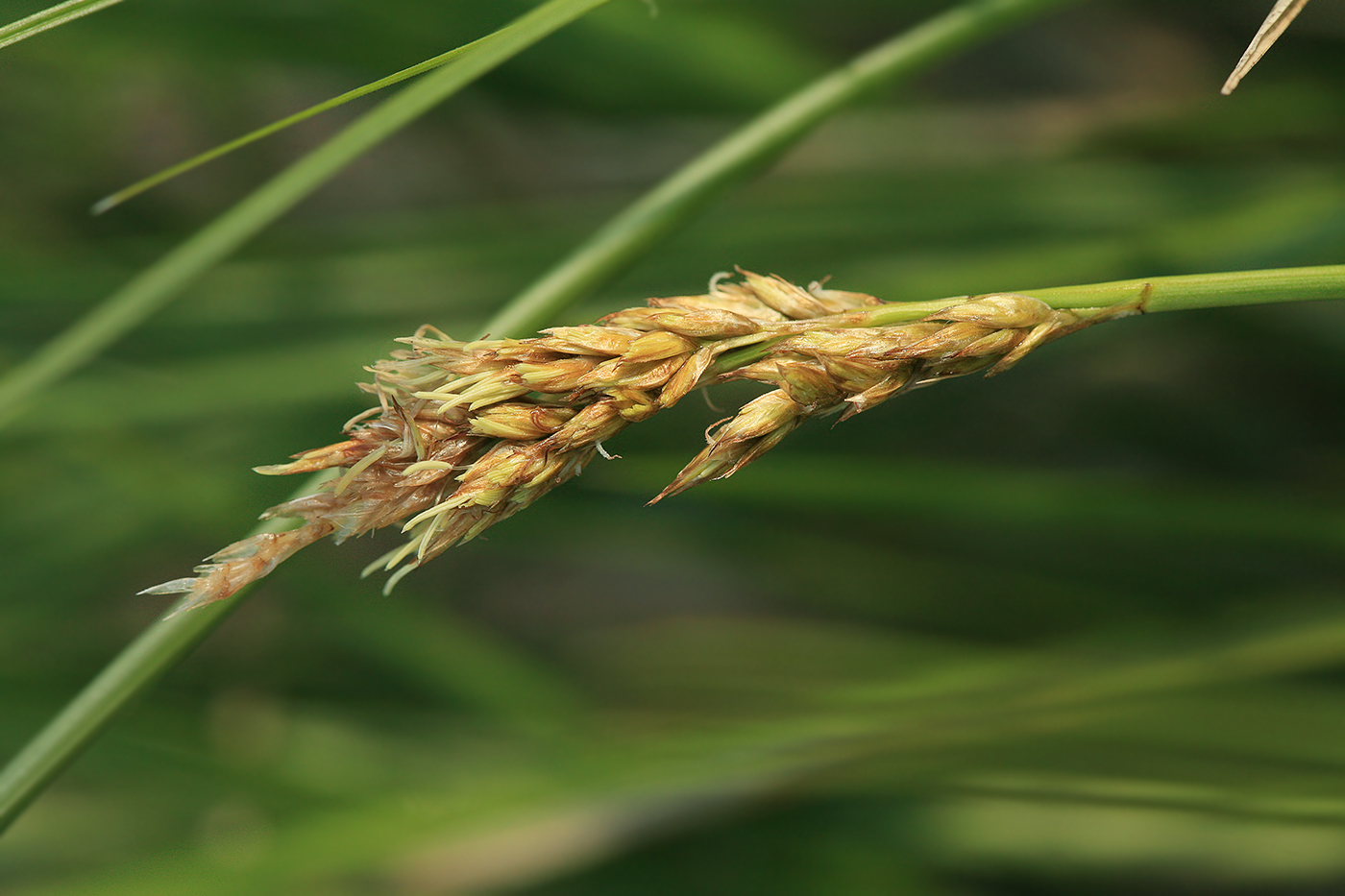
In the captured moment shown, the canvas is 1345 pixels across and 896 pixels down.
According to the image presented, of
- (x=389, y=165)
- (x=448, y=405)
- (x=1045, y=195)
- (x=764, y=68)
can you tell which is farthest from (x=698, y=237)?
(x=389, y=165)

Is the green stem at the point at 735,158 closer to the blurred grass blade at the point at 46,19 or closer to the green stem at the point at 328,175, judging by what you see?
the green stem at the point at 328,175

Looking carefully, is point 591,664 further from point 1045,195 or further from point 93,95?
point 93,95

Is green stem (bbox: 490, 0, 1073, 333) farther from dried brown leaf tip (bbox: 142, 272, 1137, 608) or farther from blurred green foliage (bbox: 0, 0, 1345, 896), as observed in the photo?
blurred green foliage (bbox: 0, 0, 1345, 896)

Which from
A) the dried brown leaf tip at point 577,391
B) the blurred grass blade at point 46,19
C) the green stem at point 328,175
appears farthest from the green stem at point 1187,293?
the blurred grass blade at point 46,19

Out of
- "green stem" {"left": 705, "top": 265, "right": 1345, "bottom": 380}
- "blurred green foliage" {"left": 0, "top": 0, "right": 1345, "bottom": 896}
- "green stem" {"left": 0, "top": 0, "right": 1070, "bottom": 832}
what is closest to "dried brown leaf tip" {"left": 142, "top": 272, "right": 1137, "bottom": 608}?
"green stem" {"left": 705, "top": 265, "right": 1345, "bottom": 380}

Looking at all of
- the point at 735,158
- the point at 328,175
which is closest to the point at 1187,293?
the point at 735,158

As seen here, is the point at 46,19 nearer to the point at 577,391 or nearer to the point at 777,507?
the point at 577,391
